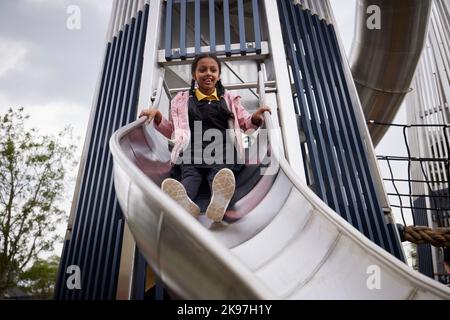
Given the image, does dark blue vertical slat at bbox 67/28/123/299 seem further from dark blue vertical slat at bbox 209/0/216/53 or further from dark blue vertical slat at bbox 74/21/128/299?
dark blue vertical slat at bbox 209/0/216/53

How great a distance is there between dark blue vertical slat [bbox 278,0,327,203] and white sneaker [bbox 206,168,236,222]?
87cm

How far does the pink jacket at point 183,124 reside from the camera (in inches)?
74.8

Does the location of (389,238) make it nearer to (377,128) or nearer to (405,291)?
(405,291)

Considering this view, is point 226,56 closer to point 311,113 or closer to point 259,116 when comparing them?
point 311,113

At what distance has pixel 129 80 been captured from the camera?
2994 millimetres

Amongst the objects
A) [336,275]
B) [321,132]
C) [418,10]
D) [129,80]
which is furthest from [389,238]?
[418,10]

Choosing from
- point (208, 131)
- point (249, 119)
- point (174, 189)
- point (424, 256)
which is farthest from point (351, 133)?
point (424, 256)

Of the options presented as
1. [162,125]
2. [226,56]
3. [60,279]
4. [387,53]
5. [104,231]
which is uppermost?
[387,53]

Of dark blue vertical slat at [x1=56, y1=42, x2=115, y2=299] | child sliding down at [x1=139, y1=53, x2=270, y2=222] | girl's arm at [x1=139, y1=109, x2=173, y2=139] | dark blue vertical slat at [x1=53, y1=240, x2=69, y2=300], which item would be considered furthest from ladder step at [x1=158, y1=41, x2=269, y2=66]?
dark blue vertical slat at [x1=53, y1=240, x2=69, y2=300]

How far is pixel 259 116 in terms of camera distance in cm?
201

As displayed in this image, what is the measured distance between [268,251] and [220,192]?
30cm

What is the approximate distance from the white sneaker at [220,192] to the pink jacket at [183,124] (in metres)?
0.48
